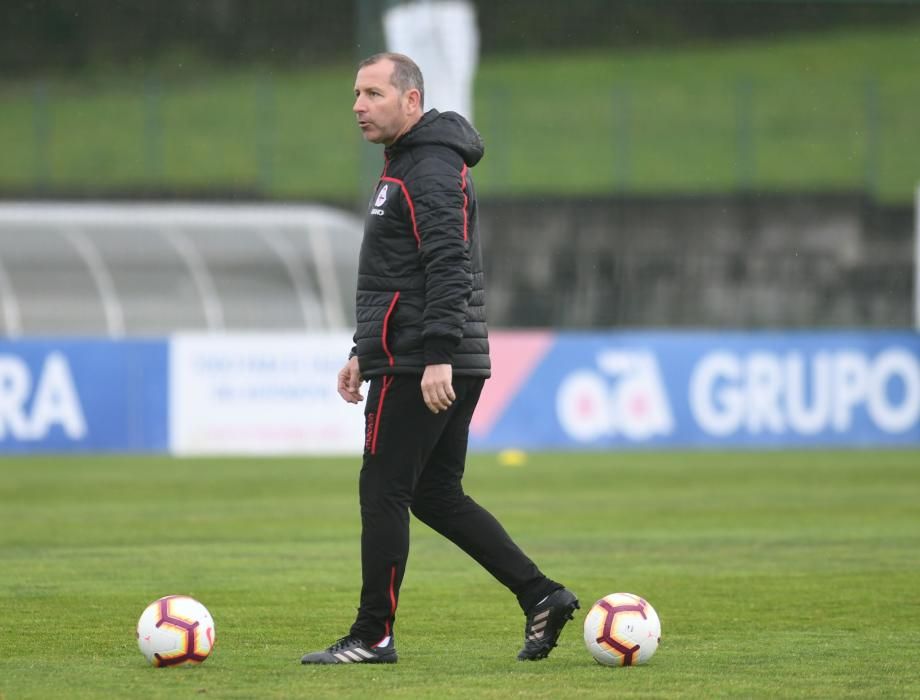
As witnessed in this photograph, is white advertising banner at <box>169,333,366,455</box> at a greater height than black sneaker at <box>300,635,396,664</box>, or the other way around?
white advertising banner at <box>169,333,366,455</box>

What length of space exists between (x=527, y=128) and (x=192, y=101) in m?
7.65

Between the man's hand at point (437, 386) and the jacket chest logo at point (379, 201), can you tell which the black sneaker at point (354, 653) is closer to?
the man's hand at point (437, 386)

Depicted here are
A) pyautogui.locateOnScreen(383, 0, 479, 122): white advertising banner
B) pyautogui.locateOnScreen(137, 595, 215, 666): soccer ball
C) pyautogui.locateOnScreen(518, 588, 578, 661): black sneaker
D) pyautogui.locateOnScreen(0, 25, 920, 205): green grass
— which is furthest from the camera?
pyautogui.locateOnScreen(0, 25, 920, 205): green grass

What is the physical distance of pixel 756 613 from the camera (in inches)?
344

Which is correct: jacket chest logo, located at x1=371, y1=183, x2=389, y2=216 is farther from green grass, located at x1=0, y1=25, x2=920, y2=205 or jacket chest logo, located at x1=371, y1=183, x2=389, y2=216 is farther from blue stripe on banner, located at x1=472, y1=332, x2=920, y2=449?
green grass, located at x1=0, y1=25, x2=920, y2=205

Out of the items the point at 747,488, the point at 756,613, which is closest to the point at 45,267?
the point at 747,488

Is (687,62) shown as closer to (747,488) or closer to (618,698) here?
(747,488)

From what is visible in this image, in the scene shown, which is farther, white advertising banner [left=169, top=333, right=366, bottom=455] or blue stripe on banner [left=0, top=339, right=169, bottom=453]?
white advertising banner [left=169, top=333, right=366, bottom=455]

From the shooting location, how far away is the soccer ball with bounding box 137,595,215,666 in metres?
6.91

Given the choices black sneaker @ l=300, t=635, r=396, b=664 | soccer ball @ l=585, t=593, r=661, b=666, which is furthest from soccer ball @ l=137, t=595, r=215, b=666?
soccer ball @ l=585, t=593, r=661, b=666

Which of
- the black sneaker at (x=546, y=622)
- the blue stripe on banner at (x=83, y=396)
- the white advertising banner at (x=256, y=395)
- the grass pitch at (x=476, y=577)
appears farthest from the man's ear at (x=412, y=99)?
the blue stripe on banner at (x=83, y=396)

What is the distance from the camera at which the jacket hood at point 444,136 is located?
276 inches

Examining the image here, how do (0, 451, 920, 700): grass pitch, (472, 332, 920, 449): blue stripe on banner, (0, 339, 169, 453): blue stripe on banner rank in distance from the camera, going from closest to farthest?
1. (0, 451, 920, 700): grass pitch
2. (0, 339, 169, 453): blue stripe on banner
3. (472, 332, 920, 449): blue stripe on banner

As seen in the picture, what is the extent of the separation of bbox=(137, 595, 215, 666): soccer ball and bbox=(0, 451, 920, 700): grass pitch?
80 millimetres
